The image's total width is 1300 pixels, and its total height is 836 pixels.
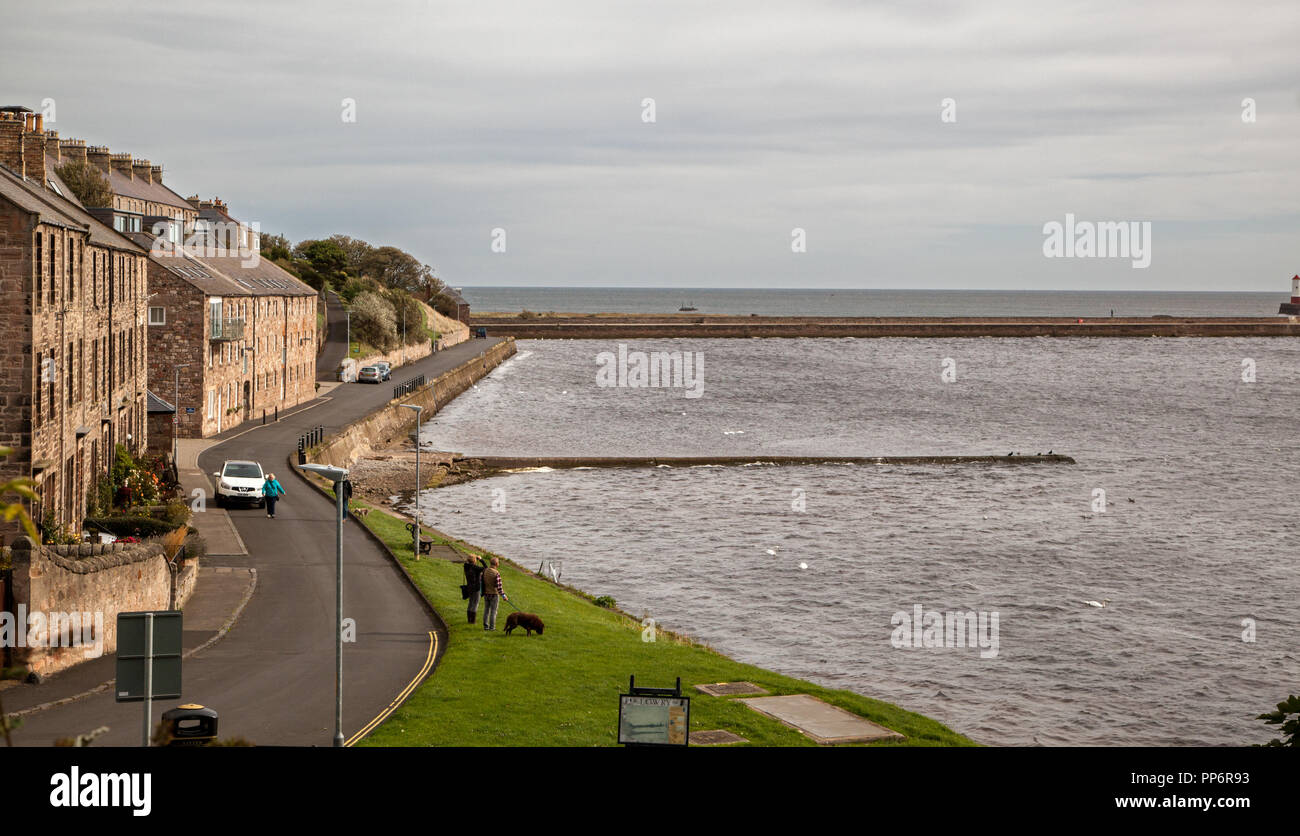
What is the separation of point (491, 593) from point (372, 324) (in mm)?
89917

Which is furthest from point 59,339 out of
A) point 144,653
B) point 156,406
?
point 144,653

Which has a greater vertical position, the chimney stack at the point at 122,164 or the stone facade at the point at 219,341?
the chimney stack at the point at 122,164

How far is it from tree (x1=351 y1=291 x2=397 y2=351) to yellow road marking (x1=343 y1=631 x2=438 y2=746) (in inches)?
3472

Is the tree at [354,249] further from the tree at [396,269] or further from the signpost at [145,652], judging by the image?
the signpost at [145,652]

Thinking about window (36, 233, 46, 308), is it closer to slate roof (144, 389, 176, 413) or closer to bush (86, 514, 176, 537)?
bush (86, 514, 176, 537)

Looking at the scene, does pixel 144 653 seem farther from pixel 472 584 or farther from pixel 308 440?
pixel 308 440

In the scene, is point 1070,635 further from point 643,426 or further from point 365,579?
point 643,426

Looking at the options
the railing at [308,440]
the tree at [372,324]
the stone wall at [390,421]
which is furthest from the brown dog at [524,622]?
the tree at [372,324]

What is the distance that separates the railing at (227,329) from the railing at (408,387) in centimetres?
2038
